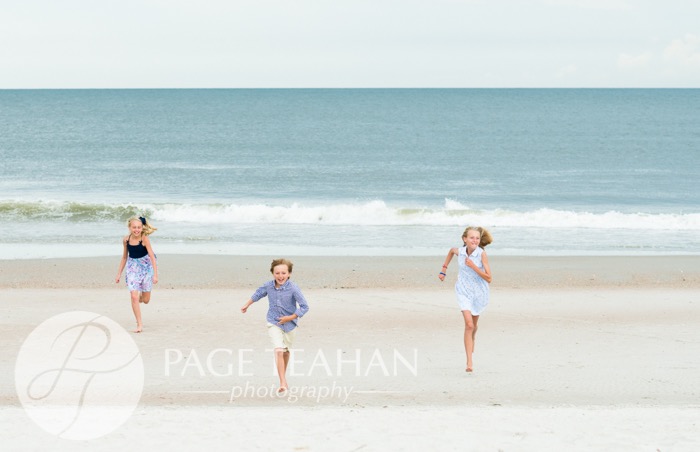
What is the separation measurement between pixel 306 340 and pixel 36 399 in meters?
3.66

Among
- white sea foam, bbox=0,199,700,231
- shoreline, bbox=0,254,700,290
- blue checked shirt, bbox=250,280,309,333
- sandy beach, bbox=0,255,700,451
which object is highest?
white sea foam, bbox=0,199,700,231

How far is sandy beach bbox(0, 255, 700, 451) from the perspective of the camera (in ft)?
23.2

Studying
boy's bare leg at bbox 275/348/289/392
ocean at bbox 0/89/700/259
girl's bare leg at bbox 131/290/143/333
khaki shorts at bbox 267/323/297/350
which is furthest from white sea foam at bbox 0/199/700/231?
khaki shorts at bbox 267/323/297/350

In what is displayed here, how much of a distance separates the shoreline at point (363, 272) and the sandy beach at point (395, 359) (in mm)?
75

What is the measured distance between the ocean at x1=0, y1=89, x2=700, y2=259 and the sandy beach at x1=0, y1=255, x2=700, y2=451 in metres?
4.18

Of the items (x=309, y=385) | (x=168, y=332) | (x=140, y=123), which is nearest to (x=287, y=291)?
(x=309, y=385)

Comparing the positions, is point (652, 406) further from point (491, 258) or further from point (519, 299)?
point (491, 258)

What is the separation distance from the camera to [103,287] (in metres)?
15.0

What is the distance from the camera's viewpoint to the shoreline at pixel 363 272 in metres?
15.4

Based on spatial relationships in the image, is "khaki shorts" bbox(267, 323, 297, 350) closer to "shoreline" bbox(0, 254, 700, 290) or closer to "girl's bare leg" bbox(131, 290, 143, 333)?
"girl's bare leg" bbox(131, 290, 143, 333)

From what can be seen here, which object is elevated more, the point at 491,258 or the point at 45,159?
the point at 45,159

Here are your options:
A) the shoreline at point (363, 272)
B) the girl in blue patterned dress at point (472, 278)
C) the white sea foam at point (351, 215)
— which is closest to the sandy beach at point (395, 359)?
the shoreline at point (363, 272)

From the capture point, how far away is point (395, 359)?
10023 millimetres

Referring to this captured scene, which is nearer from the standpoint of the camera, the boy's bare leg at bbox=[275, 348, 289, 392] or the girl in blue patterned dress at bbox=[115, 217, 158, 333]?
the boy's bare leg at bbox=[275, 348, 289, 392]
